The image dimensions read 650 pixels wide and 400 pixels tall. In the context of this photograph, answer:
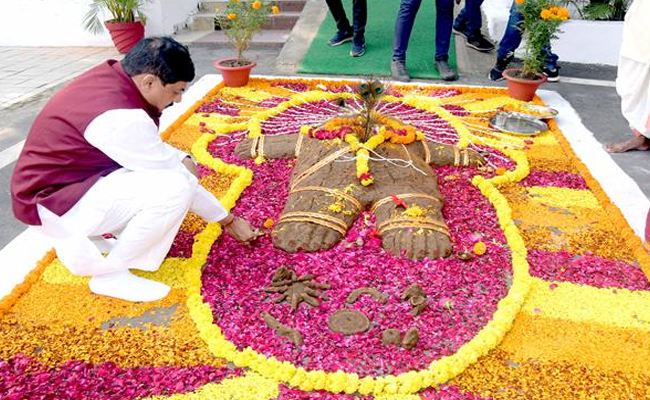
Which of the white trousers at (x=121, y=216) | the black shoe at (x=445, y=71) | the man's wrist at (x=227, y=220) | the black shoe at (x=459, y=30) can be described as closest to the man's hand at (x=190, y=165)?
the man's wrist at (x=227, y=220)

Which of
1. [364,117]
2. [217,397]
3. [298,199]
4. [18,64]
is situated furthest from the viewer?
[18,64]

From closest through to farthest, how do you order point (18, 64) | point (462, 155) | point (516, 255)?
point (516, 255), point (462, 155), point (18, 64)

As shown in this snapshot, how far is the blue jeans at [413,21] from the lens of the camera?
5.46 metres

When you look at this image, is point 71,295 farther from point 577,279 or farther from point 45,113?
point 577,279

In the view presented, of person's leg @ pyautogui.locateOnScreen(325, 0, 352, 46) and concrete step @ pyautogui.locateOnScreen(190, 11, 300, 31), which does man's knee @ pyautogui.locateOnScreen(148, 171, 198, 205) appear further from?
concrete step @ pyautogui.locateOnScreen(190, 11, 300, 31)

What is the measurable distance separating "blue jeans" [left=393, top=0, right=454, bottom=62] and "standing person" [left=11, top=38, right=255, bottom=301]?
3653 millimetres

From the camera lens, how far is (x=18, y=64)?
22.3 feet

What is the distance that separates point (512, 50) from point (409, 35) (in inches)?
44.4

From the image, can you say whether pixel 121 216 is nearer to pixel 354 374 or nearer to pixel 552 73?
pixel 354 374

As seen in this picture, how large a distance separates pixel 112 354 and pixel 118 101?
1.10m

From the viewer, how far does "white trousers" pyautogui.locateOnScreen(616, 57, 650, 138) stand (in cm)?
407

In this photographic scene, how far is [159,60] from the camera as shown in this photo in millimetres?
2307

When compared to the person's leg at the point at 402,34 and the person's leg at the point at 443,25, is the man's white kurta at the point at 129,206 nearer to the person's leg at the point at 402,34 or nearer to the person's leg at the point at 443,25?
the person's leg at the point at 402,34

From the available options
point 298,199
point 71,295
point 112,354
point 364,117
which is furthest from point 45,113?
point 364,117
